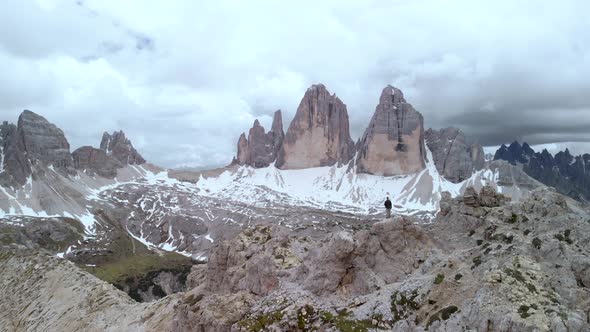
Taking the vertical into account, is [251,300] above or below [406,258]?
below

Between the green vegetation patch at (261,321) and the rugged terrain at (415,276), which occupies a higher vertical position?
the rugged terrain at (415,276)

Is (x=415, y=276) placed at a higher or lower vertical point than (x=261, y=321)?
higher

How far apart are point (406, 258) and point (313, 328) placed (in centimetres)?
898

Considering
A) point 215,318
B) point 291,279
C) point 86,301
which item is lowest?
point 86,301

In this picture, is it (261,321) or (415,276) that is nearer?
(415,276)

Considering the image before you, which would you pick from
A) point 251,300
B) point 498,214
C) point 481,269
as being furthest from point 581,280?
point 251,300

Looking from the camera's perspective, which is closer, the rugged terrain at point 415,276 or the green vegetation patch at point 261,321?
the rugged terrain at point 415,276

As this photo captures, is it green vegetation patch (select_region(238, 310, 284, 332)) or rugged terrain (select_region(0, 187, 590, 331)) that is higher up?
rugged terrain (select_region(0, 187, 590, 331))

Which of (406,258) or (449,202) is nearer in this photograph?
(406,258)

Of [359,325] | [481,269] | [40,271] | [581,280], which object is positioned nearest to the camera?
[581,280]

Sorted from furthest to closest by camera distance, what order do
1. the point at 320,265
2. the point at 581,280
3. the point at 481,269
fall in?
the point at 320,265 → the point at 481,269 → the point at 581,280

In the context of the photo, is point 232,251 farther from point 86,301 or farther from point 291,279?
point 86,301

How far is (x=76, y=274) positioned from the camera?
68.6 meters

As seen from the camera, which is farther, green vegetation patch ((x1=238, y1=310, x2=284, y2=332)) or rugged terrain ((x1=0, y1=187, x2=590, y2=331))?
green vegetation patch ((x1=238, y1=310, x2=284, y2=332))
